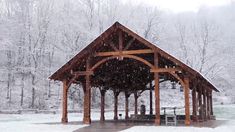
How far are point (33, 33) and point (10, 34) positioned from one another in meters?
2.81

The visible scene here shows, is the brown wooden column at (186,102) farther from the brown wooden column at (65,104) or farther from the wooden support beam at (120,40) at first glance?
the brown wooden column at (65,104)

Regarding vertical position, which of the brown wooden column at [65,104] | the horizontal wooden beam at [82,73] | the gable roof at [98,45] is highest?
the gable roof at [98,45]

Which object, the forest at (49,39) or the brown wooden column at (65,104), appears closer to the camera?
the brown wooden column at (65,104)

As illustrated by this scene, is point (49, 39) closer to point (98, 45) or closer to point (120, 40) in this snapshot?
point (98, 45)

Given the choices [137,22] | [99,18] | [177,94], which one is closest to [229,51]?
[177,94]

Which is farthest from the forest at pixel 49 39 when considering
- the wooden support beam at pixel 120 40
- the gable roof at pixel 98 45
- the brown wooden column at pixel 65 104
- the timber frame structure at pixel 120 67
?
the wooden support beam at pixel 120 40

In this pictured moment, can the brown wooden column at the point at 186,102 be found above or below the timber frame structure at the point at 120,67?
below

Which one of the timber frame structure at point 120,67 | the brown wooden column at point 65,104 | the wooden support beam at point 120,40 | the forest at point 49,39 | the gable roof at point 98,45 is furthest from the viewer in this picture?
the forest at point 49,39

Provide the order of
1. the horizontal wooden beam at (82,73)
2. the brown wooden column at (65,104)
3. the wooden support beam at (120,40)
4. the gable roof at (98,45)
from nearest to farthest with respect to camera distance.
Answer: the gable roof at (98,45)
the wooden support beam at (120,40)
the horizontal wooden beam at (82,73)
the brown wooden column at (65,104)

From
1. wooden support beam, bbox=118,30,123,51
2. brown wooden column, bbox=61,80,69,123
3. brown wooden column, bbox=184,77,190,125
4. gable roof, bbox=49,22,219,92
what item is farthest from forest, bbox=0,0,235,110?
brown wooden column, bbox=184,77,190,125

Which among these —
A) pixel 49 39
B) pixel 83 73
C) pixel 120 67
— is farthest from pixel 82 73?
pixel 49 39

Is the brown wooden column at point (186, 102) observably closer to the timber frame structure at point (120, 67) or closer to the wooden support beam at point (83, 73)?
the timber frame structure at point (120, 67)

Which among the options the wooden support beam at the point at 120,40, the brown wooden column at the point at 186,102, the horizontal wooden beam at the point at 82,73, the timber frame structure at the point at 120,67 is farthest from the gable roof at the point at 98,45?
the brown wooden column at the point at 186,102

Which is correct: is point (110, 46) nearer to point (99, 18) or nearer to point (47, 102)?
point (47, 102)
